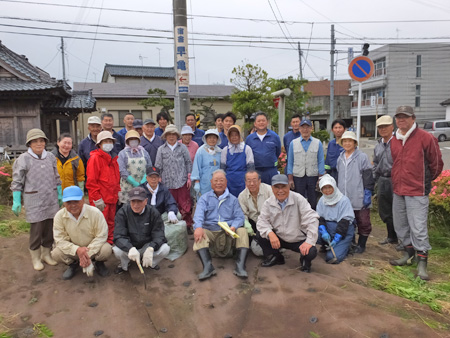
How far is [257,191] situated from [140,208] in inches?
63.0

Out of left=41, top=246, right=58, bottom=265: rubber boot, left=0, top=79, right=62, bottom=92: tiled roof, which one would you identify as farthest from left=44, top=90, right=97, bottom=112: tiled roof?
left=41, top=246, right=58, bottom=265: rubber boot

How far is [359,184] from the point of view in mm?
4730

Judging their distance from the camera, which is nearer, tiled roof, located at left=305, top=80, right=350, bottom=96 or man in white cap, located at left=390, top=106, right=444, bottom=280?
man in white cap, located at left=390, top=106, right=444, bottom=280

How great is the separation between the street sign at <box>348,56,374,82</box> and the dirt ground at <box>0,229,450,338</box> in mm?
3380

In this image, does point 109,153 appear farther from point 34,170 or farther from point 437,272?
point 437,272

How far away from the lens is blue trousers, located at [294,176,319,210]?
18.0 ft

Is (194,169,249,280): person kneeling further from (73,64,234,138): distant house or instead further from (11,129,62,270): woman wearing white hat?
(73,64,234,138): distant house

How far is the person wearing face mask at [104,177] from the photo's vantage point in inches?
181

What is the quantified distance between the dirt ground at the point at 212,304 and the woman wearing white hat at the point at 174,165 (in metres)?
1.22

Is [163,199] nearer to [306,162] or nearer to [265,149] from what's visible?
[265,149]

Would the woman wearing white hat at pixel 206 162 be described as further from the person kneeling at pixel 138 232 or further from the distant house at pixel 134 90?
the distant house at pixel 134 90

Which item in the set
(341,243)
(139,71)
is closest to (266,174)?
(341,243)

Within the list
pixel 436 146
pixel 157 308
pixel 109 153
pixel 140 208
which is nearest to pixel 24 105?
pixel 109 153

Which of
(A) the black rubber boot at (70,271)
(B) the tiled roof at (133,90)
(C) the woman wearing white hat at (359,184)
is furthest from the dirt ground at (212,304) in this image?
(B) the tiled roof at (133,90)
